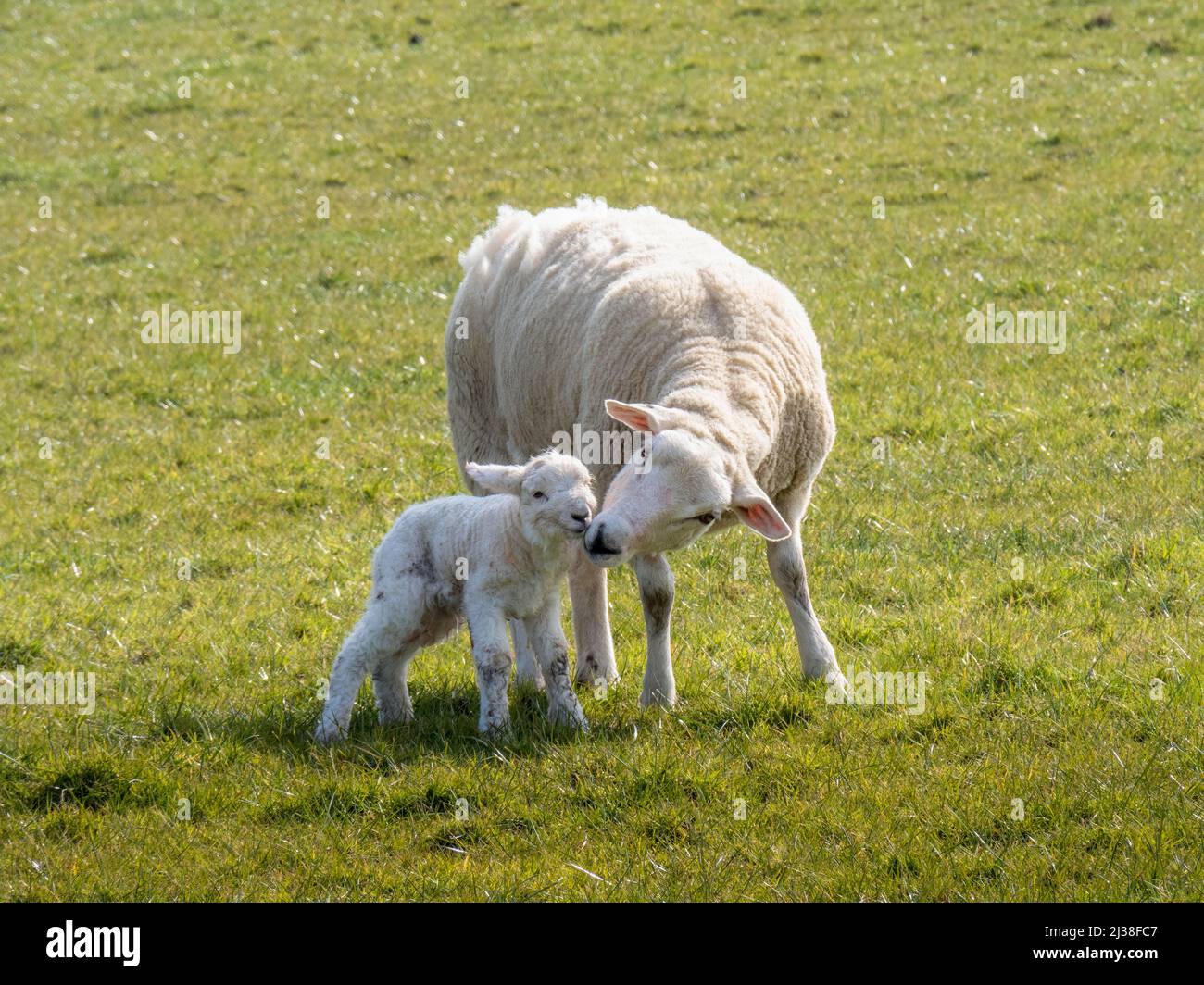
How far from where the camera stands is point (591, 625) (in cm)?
736

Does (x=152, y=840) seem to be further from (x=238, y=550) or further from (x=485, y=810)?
(x=238, y=550)

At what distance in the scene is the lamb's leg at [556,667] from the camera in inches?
254

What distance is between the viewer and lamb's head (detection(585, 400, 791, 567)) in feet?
19.2

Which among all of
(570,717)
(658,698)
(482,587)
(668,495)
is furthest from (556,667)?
(668,495)

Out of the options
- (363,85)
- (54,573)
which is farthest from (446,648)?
(363,85)

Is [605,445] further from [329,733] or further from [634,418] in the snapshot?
[329,733]

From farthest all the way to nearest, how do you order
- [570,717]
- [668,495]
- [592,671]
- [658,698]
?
[592,671]
[658,698]
[570,717]
[668,495]

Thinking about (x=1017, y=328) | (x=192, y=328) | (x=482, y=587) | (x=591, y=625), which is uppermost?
(x=1017, y=328)

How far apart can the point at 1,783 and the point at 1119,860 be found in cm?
435

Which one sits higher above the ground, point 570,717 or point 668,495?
point 668,495

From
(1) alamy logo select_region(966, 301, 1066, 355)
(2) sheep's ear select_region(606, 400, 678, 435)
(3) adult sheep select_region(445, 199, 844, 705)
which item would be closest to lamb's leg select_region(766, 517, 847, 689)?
(3) adult sheep select_region(445, 199, 844, 705)

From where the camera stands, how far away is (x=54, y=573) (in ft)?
31.8

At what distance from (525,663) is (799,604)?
4.37 feet

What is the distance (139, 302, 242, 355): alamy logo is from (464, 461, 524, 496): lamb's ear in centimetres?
904
